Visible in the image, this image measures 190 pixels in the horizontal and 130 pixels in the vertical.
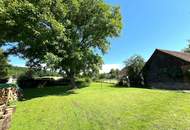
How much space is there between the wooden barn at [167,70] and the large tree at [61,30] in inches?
326

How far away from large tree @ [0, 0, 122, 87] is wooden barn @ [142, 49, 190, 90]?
27.1 feet

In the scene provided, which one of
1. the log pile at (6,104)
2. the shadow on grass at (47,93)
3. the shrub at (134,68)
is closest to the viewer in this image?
the log pile at (6,104)

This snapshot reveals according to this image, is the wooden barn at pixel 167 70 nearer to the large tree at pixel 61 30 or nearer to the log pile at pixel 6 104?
the large tree at pixel 61 30

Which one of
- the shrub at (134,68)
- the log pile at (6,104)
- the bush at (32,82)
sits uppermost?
the shrub at (134,68)

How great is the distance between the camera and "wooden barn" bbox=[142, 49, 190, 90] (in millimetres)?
28292

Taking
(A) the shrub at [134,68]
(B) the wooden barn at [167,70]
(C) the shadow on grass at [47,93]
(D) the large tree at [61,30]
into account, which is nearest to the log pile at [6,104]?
(C) the shadow on grass at [47,93]

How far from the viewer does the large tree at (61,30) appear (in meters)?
22.1

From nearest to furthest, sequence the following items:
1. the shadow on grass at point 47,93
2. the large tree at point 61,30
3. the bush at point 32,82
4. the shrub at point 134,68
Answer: the large tree at point 61,30 < the shadow on grass at point 47,93 < the shrub at point 134,68 < the bush at point 32,82

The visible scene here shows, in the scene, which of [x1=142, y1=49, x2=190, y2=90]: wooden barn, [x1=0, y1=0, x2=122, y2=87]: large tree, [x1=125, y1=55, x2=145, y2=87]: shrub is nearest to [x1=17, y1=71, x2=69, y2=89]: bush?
[x1=0, y1=0, x2=122, y2=87]: large tree

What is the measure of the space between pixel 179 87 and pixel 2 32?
2377 centimetres

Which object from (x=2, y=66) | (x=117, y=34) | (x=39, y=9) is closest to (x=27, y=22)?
(x=39, y=9)

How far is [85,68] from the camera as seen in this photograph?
96.1ft

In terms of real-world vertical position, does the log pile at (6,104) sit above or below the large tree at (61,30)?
below

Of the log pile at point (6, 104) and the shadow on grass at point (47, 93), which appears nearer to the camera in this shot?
the log pile at point (6, 104)
